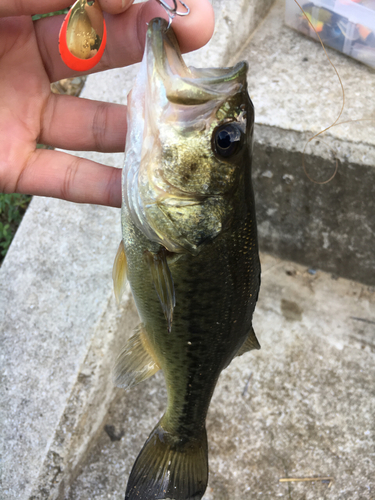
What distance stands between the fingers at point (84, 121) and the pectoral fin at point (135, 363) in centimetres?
88

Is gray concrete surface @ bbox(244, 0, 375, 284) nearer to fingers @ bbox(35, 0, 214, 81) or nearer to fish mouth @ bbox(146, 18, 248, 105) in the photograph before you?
fingers @ bbox(35, 0, 214, 81)

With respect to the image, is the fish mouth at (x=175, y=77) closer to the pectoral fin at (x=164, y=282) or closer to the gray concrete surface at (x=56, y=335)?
the pectoral fin at (x=164, y=282)

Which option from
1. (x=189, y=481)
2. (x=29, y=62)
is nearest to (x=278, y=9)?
(x=29, y=62)

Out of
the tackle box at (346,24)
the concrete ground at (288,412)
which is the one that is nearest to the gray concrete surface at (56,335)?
the concrete ground at (288,412)

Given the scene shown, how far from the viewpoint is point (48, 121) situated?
1.93 metres

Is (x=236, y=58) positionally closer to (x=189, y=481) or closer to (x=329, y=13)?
(x=329, y=13)

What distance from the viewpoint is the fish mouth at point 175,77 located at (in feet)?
Answer: 4.28

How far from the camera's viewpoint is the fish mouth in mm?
1305

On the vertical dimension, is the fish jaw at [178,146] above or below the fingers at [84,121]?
above

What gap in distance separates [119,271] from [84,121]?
72 centimetres

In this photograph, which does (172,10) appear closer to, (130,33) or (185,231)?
(130,33)

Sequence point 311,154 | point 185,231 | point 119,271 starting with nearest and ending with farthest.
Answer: point 185,231, point 119,271, point 311,154

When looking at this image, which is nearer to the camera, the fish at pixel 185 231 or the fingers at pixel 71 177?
the fish at pixel 185 231

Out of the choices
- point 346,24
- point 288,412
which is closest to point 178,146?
point 288,412
